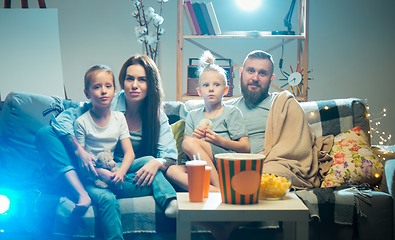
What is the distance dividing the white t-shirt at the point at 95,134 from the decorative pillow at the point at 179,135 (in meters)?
0.31

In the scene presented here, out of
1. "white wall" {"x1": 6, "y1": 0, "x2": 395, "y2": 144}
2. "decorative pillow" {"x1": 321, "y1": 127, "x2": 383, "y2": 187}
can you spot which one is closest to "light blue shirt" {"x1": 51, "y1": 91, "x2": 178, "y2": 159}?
"decorative pillow" {"x1": 321, "y1": 127, "x2": 383, "y2": 187}

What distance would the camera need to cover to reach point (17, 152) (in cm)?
139

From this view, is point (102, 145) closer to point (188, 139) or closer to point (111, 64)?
point (188, 139)

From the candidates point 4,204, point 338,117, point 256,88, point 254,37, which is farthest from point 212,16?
point 4,204

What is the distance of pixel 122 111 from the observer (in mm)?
1444

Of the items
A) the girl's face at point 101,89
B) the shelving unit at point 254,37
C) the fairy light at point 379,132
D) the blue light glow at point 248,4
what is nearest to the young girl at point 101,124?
the girl's face at point 101,89

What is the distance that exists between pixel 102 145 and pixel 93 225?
1.04ft

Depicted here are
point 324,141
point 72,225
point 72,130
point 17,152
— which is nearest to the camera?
point 72,225

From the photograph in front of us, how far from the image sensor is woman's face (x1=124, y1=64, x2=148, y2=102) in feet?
4.78

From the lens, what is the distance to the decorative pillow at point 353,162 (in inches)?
58.1

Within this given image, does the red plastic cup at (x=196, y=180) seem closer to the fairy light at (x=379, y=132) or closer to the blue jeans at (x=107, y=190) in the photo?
the blue jeans at (x=107, y=190)

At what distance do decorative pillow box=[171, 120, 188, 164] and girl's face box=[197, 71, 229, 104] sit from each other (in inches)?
7.5

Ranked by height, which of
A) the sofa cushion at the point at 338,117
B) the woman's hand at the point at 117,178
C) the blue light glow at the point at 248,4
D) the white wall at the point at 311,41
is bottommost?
the woman's hand at the point at 117,178

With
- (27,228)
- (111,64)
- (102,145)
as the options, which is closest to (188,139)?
(102,145)
